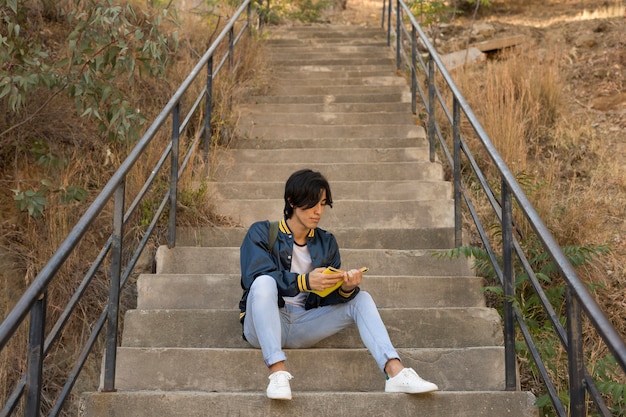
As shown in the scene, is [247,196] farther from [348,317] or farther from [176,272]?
[348,317]

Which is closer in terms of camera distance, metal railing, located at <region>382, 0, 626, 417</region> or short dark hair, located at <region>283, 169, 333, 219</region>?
metal railing, located at <region>382, 0, 626, 417</region>

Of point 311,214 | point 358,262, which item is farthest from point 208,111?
point 311,214

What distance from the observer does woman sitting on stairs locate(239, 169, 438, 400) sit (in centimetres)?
278

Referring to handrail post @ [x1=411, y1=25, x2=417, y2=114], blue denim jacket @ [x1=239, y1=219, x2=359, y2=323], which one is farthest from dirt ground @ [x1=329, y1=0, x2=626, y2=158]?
blue denim jacket @ [x1=239, y1=219, x2=359, y2=323]

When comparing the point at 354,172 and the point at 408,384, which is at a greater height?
the point at 354,172

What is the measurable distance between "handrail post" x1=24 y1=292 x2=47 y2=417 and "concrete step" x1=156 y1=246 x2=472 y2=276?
1880 millimetres

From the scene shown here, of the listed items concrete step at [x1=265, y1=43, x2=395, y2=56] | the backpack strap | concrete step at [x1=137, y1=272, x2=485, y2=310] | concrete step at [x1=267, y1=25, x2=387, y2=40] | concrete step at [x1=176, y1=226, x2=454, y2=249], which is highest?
concrete step at [x1=267, y1=25, x2=387, y2=40]

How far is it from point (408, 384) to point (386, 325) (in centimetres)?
73

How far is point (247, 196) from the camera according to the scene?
197 inches

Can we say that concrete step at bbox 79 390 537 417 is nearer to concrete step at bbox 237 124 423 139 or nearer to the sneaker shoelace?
the sneaker shoelace

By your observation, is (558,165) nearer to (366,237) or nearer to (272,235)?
(366,237)

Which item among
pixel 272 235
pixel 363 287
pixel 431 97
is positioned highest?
pixel 431 97

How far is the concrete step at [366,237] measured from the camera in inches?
170

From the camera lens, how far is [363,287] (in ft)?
12.2
